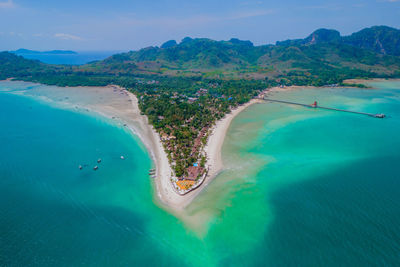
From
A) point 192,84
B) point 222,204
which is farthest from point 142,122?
point 192,84

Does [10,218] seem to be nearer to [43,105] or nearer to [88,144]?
[88,144]

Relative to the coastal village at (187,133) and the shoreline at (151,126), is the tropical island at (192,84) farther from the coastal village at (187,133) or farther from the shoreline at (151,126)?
the shoreline at (151,126)

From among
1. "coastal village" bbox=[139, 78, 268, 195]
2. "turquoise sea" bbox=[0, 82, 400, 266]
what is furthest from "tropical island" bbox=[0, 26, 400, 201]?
"turquoise sea" bbox=[0, 82, 400, 266]

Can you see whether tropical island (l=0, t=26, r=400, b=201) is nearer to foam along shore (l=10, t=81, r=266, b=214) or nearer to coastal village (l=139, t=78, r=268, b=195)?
coastal village (l=139, t=78, r=268, b=195)

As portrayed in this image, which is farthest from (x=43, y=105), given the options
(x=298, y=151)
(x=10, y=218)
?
(x=298, y=151)

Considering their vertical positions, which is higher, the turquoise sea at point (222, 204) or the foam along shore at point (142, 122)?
the foam along shore at point (142, 122)

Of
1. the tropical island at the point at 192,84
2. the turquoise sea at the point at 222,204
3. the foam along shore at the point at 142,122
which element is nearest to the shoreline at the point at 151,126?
the foam along shore at the point at 142,122
